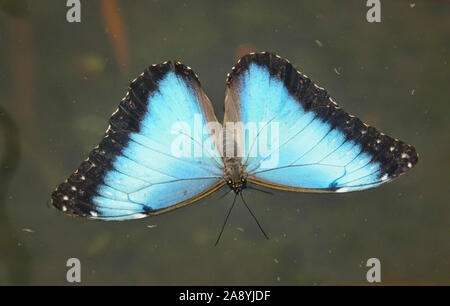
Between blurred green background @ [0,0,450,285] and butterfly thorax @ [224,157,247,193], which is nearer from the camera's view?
butterfly thorax @ [224,157,247,193]

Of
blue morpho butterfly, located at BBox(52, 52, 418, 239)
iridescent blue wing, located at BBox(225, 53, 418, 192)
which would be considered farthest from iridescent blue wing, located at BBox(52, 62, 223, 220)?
iridescent blue wing, located at BBox(225, 53, 418, 192)

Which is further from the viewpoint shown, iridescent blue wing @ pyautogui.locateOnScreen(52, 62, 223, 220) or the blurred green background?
the blurred green background

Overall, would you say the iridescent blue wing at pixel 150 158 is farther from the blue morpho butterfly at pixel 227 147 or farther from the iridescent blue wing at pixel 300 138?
the iridescent blue wing at pixel 300 138

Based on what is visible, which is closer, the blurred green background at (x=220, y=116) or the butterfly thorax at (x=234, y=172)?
the butterfly thorax at (x=234, y=172)

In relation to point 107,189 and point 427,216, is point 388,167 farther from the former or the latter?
point 107,189

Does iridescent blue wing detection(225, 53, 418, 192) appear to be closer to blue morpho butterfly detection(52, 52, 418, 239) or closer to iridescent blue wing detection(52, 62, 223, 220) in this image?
blue morpho butterfly detection(52, 52, 418, 239)

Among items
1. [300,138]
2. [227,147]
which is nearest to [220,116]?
[227,147]

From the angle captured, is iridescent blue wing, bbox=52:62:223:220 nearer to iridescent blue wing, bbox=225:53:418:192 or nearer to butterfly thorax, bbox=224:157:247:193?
butterfly thorax, bbox=224:157:247:193

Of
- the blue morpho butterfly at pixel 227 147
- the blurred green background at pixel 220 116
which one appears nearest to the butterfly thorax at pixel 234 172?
the blue morpho butterfly at pixel 227 147

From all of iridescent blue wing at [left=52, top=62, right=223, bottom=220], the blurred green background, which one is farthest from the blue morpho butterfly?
the blurred green background
